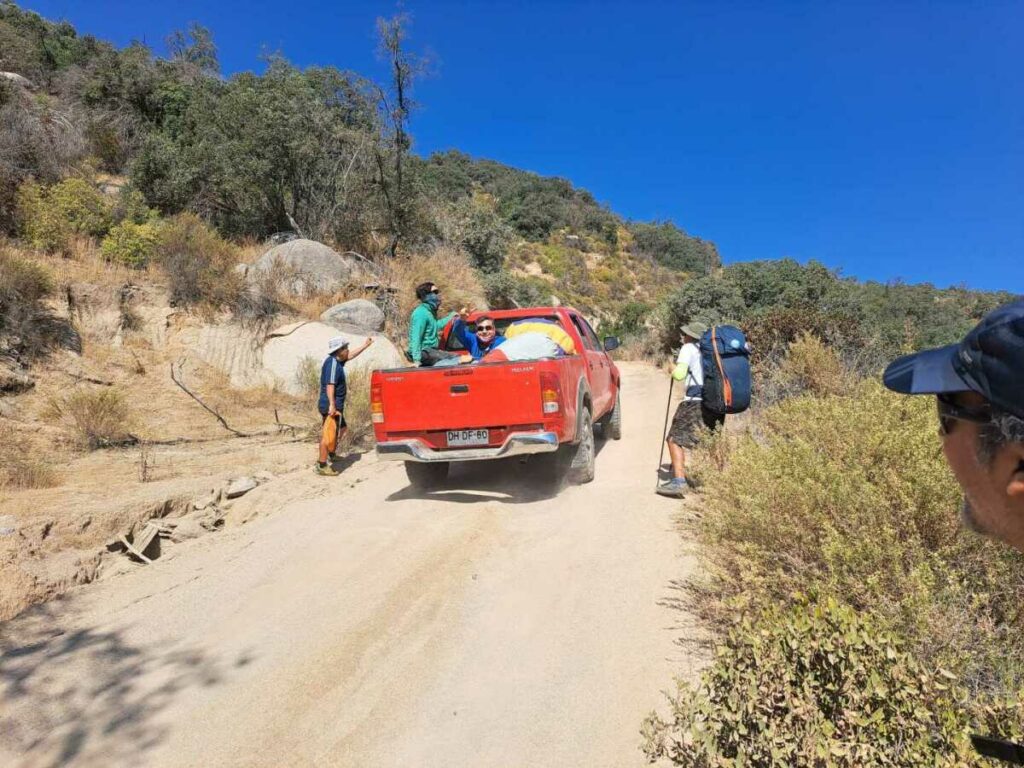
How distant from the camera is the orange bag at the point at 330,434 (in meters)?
7.28

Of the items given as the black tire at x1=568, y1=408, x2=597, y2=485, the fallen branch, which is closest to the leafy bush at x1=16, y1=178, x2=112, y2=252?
the fallen branch

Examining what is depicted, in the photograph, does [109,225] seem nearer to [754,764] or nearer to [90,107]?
[90,107]

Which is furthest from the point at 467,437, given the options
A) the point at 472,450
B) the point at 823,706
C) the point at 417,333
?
the point at 823,706

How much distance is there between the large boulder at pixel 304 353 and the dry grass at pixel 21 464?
175 inches

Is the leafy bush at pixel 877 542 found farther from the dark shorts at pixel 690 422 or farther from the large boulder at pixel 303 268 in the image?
the large boulder at pixel 303 268

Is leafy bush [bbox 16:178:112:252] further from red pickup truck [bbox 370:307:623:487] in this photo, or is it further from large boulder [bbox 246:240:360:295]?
red pickup truck [bbox 370:307:623:487]

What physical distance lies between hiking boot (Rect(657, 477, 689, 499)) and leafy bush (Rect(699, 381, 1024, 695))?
1.37 meters

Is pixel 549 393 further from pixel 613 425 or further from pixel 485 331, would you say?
pixel 613 425

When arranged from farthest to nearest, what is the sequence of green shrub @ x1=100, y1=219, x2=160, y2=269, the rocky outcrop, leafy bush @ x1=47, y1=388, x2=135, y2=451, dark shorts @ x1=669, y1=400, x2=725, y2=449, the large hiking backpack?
green shrub @ x1=100, y1=219, x2=160, y2=269
the rocky outcrop
leafy bush @ x1=47, y1=388, x2=135, y2=451
dark shorts @ x1=669, y1=400, x2=725, y2=449
the large hiking backpack

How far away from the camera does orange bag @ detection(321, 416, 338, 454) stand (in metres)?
7.28

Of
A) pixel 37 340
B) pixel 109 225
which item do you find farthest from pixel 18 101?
pixel 37 340

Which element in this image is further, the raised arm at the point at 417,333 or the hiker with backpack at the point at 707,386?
the raised arm at the point at 417,333

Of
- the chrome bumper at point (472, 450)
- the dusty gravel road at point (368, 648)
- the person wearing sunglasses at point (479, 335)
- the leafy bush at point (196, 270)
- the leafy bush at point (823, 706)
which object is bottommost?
the dusty gravel road at point (368, 648)

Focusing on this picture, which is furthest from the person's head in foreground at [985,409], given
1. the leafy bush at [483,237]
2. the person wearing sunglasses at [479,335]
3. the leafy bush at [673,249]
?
the leafy bush at [673,249]
